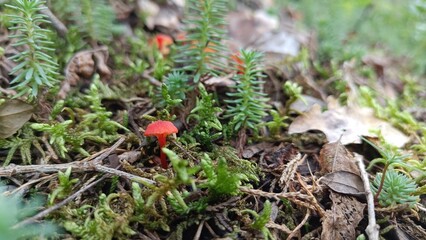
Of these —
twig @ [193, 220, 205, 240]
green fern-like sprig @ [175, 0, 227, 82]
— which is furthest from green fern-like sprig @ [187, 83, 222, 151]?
twig @ [193, 220, 205, 240]

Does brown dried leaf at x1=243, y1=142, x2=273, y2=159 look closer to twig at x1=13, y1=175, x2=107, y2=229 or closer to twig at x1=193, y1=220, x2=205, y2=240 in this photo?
twig at x1=193, y1=220, x2=205, y2=240

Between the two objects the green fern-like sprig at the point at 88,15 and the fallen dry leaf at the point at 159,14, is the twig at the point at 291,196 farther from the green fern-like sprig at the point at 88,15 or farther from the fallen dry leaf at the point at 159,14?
the fallen dry leaf at the point at 159,14

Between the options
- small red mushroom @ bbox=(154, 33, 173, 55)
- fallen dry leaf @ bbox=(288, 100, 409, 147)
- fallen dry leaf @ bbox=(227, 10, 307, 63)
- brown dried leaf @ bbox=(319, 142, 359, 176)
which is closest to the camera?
brown dried leaf @ bbox=(319, 142, 359, 176)

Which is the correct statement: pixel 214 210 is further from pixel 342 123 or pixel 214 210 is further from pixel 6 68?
pixel 6 68

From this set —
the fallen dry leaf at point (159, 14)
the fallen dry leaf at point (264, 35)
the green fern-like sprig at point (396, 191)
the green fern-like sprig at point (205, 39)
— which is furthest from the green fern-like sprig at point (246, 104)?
the fallen dry leaf at point (159, 14)

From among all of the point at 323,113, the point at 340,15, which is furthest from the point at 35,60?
the point at 340,15
